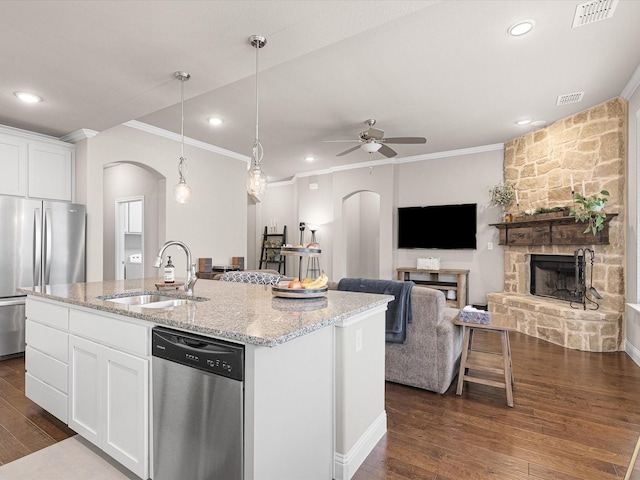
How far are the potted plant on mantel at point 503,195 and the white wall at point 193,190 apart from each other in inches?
164

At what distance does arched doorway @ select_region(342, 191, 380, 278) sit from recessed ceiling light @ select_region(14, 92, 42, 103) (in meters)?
5.55

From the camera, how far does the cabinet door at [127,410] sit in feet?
5.56

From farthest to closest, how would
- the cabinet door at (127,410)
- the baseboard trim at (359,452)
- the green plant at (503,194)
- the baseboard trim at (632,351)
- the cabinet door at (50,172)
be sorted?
1. the green plant at (503,194)
2. the cabinet door at (50,172)
3. the baseboard trim at (632,351)
4. the baseboard trim at (359,452)
5. the cabinet door at (127,410)

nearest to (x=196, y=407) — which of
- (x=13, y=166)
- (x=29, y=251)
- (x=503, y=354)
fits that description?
(x=503, y=354)

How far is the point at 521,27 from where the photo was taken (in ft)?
8.74

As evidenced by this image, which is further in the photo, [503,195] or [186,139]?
[503,195]

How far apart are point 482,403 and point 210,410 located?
2197mm

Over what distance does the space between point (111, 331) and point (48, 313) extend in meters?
0.85

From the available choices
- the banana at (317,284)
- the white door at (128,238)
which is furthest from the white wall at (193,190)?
the banana at (317,284)

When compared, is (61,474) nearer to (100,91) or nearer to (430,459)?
(430,459)

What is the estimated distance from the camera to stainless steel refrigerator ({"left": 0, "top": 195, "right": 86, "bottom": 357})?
373 cm

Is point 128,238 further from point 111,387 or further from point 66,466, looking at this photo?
point 111,387

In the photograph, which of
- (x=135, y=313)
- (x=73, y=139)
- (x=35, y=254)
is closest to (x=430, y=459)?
(x=135, y=313)

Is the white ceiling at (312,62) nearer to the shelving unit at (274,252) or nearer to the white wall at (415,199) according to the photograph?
the white wall at (415,199)
